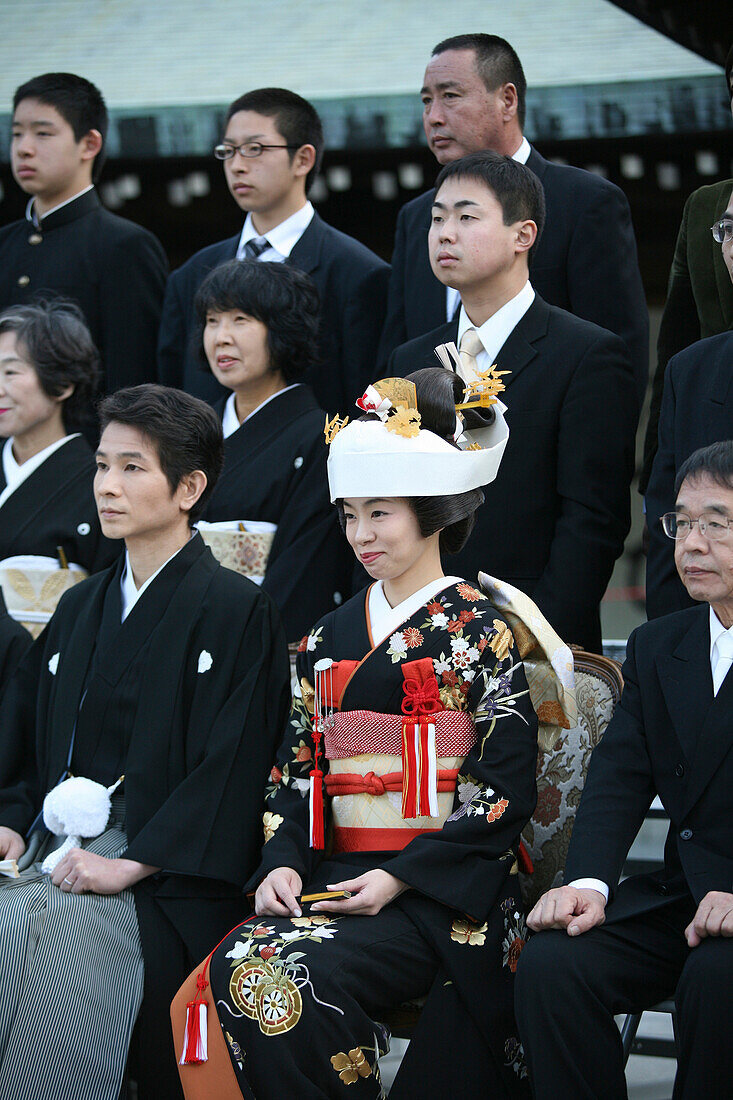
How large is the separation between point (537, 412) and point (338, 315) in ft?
3.86

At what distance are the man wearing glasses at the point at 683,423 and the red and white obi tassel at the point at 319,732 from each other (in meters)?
0.89

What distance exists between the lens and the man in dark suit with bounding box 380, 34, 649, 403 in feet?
12.6

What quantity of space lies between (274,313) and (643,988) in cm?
236

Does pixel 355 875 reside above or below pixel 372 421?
Answer: below

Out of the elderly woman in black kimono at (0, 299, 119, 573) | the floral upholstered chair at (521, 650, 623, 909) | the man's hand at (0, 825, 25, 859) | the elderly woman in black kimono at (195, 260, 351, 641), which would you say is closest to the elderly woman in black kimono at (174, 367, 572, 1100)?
the floral upholstered chair at (521, 650, 623, 909)

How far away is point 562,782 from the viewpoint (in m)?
3.04

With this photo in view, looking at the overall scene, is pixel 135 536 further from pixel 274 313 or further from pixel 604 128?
pixel 604 128

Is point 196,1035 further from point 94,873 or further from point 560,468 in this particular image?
point 560,468

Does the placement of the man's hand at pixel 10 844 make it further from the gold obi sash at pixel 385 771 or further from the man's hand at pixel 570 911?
the man's hand at pixel 570 911

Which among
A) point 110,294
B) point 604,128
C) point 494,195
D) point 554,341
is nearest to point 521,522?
point 554,341

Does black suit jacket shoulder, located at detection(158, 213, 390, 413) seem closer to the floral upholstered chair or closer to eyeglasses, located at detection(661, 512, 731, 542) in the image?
the floral upholstered chair

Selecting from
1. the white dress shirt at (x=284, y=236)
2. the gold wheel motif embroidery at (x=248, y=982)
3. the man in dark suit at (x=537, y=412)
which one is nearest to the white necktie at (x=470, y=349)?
the man in dark suit at (x=537, y=412)

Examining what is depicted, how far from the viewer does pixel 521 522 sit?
345 centimetres

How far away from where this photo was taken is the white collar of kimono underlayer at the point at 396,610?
292cm
